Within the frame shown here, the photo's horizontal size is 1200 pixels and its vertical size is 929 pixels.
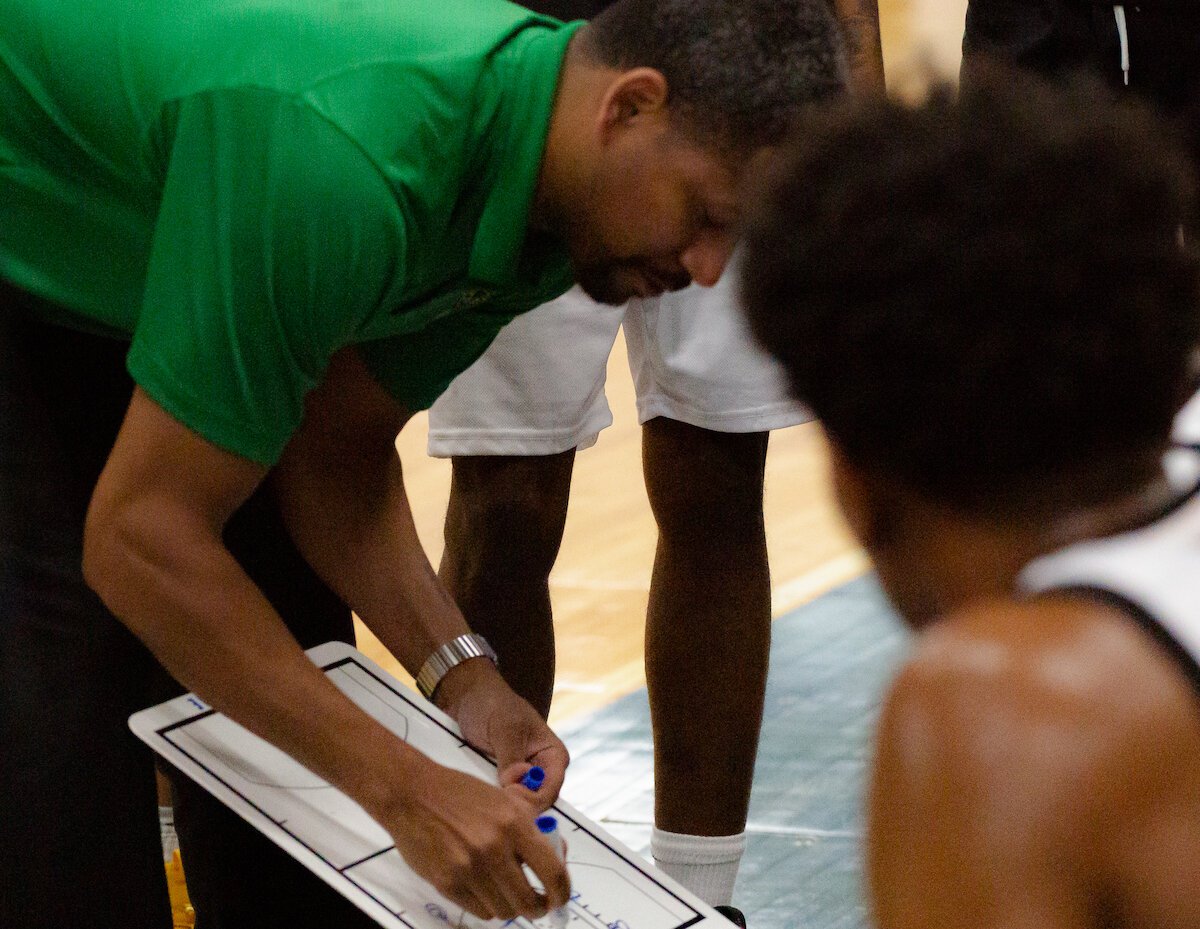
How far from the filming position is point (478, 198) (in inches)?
54.2

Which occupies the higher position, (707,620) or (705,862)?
(707,620)

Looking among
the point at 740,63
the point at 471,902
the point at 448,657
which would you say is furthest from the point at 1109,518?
the point at 448,657

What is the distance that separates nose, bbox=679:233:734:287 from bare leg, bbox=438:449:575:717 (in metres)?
0.62

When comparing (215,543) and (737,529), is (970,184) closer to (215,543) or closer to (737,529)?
(215,543)

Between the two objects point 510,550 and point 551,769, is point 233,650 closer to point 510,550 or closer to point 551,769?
point 551,769

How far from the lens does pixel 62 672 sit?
156cm

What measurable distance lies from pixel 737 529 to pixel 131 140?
2.86 feet

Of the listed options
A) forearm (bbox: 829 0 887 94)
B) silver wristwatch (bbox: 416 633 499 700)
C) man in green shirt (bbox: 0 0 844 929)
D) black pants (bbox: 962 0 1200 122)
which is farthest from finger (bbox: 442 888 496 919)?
black pants (bbox: 962 0 1200 122)

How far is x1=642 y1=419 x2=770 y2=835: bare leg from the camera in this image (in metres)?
1.98

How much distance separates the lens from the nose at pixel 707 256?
1.39 metres

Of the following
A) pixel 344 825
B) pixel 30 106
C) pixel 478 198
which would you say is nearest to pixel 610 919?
pixel 344 825

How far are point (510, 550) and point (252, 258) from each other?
31.0 inches

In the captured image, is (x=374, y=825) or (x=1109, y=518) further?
(x=374, y=825)

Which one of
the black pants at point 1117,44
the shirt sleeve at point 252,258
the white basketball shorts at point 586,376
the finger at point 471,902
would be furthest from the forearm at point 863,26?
the finger at point 471,902
